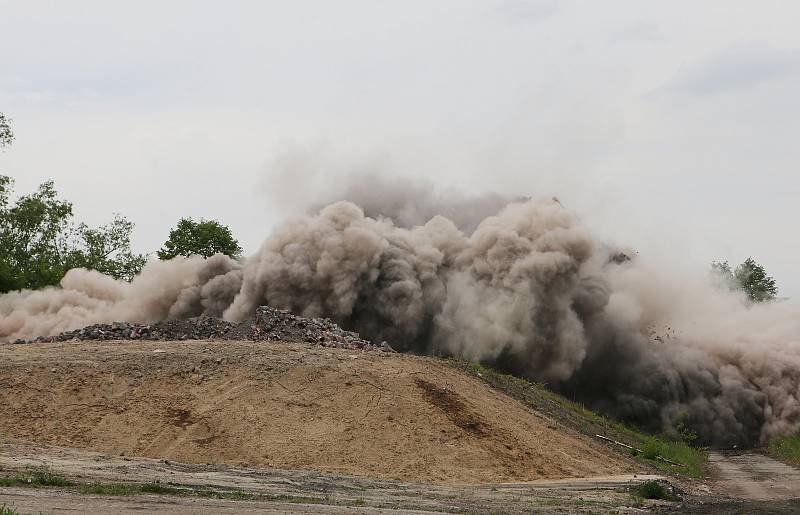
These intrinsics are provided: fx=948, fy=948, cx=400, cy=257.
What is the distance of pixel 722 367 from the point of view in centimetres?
4466

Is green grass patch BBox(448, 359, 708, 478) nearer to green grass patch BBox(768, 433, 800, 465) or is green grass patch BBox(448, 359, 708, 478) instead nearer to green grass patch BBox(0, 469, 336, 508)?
green grass patch BBox(768, 433, 800, 465)

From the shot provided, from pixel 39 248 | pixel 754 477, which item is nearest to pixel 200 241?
pixel 39 248

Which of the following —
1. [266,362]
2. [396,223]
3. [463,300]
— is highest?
[396,223]

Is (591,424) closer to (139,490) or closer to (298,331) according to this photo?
(298,331)

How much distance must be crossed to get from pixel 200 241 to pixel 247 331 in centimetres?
3100

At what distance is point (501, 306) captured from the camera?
128 feet

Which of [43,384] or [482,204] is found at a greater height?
[482,204]

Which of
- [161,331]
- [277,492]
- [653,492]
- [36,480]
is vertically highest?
[161,331]

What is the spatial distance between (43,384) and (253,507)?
41.6 ft

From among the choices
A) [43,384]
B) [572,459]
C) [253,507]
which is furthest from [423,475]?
[43,384]

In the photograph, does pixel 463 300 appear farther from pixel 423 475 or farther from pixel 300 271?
pixel 423 475

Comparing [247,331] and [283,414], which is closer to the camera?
[283,414]

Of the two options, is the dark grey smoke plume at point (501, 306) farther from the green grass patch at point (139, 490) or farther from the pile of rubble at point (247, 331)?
the green grass patch at point (139, 490)

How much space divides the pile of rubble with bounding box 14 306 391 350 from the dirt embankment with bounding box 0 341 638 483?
3034mm
